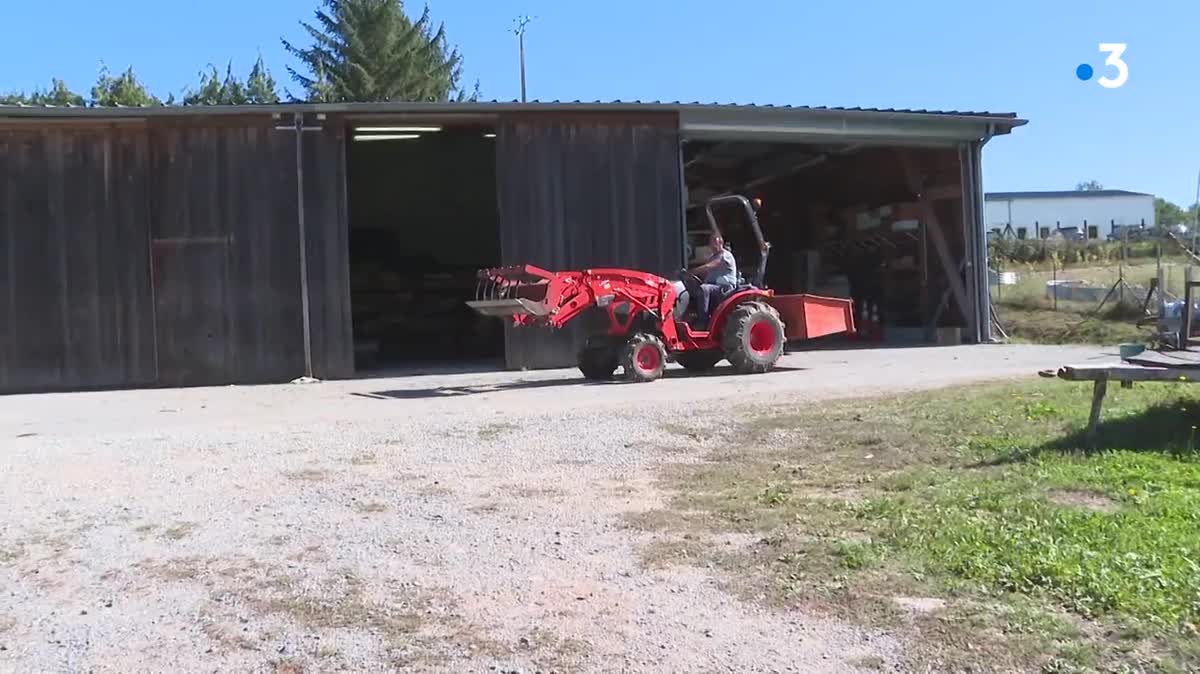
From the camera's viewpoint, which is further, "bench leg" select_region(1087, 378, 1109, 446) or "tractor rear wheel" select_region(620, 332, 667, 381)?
"tractor rear wheel" select_region(620, 332, 667, 381)

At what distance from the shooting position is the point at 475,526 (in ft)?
19.5

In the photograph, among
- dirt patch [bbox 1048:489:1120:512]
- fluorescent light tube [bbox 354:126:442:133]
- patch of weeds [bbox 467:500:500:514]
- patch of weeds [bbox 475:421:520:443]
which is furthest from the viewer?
fluorescent light tube [bbox 354:126:442:133]

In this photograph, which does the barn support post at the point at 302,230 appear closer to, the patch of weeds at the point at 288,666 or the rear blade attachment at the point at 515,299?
the rear blade attachment at the point at 515,299

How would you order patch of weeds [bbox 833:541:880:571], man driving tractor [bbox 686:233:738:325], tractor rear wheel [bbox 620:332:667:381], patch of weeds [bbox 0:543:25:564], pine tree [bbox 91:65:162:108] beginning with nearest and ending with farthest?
1. patch of weeds [bbox 833:541:880:571]
2. patch of weeds [bbox 0:543:25:564]
3. tractor rear wheel [bbox 620:332:667:381]
4. man driving tractor [bbox 686:233:738:325]
5. pine tree [bbox 91:65:162:108]

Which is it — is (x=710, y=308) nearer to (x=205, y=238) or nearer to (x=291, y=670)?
(x=205, y=238)

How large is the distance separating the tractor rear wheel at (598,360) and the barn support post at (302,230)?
474 cm

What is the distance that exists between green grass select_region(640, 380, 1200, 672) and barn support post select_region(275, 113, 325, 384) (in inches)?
385

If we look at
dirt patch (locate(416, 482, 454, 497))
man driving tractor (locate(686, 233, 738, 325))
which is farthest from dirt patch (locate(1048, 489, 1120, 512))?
man driving tractor (locate(686, 233, 738, 325))

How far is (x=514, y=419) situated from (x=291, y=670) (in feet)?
20.7

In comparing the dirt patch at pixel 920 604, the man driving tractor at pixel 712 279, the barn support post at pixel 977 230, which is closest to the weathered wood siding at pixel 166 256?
the man driving tractor at pixel 712 279

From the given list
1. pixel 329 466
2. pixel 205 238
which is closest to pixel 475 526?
pixel 329 466

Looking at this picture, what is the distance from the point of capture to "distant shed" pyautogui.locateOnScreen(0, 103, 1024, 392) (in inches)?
639

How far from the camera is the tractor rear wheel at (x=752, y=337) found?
1430 cm

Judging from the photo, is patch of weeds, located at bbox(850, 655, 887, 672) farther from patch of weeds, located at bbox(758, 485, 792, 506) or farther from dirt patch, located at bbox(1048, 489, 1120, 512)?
dirt patch, located at bbox(1048, 489, 1120, 512)
